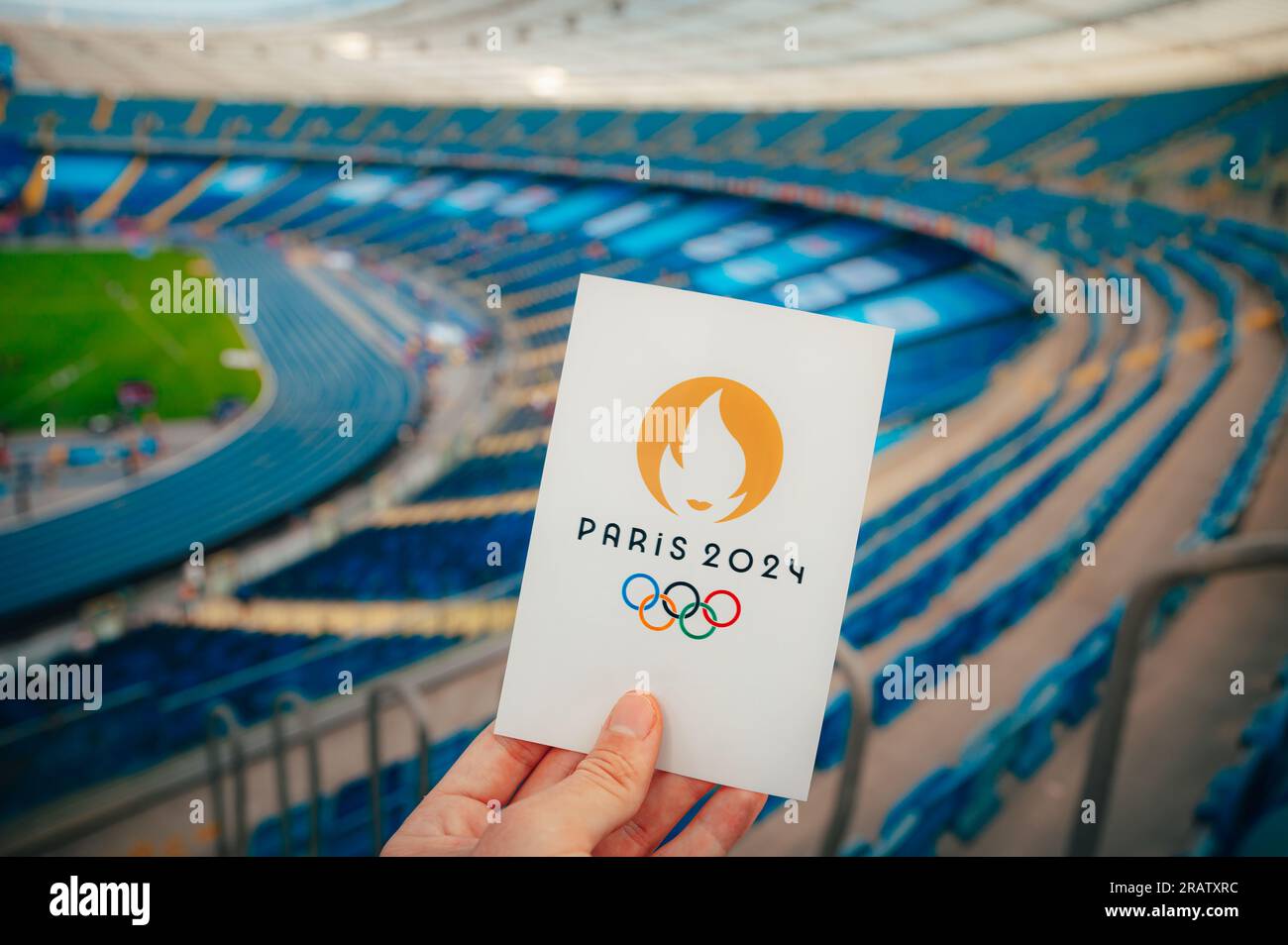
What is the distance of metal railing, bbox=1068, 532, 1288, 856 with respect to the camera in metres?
0.84

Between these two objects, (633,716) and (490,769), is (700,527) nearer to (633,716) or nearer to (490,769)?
(633,716)

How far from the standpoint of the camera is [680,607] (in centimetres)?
116

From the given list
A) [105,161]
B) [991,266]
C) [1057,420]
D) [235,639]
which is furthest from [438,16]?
[105,161]

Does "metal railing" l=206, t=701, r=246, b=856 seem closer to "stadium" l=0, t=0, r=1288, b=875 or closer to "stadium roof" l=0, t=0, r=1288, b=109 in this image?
"stadium" l=0, t=0, r=1288, b=875

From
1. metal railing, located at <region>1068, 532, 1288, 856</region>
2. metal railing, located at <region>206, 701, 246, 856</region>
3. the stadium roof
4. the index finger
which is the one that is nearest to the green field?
the stadium roof

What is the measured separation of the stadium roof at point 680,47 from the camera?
8.96 m

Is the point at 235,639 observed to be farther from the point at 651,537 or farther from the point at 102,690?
the point at 651,537

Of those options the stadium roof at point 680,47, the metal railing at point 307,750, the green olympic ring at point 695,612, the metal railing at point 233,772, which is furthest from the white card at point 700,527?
the stadium roof at point 680,47

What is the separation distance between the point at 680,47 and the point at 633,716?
12.9 meters

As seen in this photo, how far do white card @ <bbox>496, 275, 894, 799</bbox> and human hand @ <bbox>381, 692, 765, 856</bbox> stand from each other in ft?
0.15

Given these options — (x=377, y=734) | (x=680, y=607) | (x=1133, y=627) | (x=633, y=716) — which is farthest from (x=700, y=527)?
(x=377, y=734)

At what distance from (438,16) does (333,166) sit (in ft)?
55.3

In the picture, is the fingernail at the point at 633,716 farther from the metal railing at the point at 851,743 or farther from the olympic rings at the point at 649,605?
the metal railing at the point at 851,743

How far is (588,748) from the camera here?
1.18m
